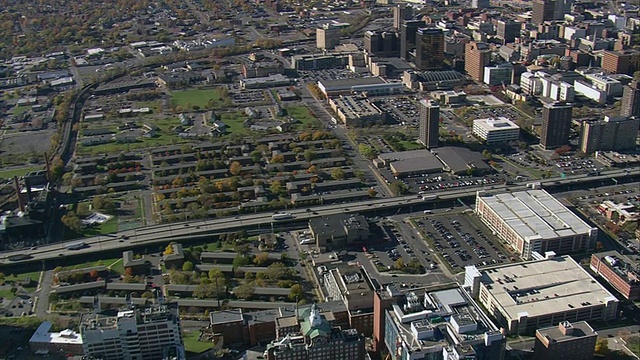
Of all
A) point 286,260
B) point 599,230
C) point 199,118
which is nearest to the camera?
point 286,260

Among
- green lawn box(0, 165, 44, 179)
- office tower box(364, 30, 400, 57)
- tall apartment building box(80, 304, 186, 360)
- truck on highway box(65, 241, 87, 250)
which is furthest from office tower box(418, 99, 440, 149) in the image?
green lawn box(0, 165, 44, 179)

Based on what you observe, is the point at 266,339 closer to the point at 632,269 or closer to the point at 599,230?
the point at 632,269

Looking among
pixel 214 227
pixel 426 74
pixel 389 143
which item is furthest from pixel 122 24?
pixel 214 227

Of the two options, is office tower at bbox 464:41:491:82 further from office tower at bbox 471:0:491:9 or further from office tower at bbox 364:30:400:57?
office tower at bbox 471:0:491:9

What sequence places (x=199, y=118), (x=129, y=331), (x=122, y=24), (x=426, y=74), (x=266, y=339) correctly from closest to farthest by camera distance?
(x=129, y=331) → (x=266, y=339) → (x=199, y=118) → (x=426, y=74) → (x=122, y=24)

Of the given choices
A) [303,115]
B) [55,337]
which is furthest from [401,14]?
[55,337]

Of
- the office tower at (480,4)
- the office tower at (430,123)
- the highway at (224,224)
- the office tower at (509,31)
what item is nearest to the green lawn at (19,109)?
the highway at (224,224)

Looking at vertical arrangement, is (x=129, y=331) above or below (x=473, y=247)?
above
